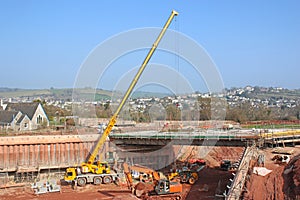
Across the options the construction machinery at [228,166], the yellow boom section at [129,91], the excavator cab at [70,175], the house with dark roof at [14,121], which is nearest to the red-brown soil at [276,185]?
the construction machinery at [228,166]

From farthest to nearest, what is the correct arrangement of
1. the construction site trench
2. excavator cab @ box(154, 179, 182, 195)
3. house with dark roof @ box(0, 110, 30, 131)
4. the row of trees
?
the row of trees → house with dark roof @ box(0, 110, 30, 131) → excavator cab @ box(154, 179, 182, 195) → the construction site trench

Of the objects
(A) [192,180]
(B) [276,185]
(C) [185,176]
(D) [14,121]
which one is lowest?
(A) [192,180]

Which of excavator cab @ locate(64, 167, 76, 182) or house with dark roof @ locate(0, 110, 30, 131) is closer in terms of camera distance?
excavator cab @ locate(64, 167, 76, 182)

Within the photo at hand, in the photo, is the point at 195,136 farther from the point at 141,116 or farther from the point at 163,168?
→ the point at 141,116

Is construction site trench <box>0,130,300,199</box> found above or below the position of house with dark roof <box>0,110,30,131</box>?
below

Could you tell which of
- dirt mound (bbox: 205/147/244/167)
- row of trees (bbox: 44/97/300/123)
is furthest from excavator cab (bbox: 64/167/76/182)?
row of trees (bbox: 44/97/300/123)

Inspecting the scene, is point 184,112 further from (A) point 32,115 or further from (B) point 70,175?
(B) point 70,175

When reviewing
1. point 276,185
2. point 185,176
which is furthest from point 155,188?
point 276,185

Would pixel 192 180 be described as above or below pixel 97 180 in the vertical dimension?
below

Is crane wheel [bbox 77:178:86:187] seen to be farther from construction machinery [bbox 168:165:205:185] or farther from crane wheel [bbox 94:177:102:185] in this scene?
construction machinery [bbox 168:165:205:185]

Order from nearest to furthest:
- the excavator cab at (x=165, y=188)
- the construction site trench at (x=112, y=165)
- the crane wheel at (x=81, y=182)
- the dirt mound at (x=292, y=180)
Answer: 1. the dirt mound at (x=292, y=180)
2. the construction site trench at (x=112, y=165)
3. the excavator cab at (x=165, y=188)
4. the crane wheel at (x=81, y=182)

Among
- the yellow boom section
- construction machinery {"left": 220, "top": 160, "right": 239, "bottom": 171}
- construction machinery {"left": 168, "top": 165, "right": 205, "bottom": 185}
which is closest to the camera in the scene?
construction machinery {"left": 168, "top": 165, "right": 205, "bottom": 185}

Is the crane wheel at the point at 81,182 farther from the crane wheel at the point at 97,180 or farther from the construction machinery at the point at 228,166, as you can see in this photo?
the construction machinery at the point at 228,166

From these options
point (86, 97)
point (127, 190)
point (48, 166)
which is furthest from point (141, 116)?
point (127, 190)
